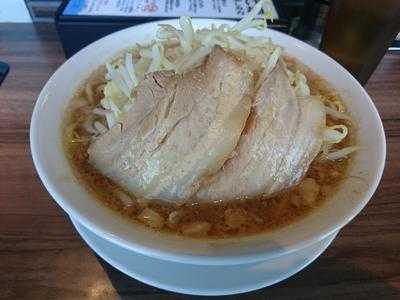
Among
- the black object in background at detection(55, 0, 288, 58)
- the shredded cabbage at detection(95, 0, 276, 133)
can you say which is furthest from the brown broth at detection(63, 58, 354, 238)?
the black object in background at detection(55, 0, 288, 58)

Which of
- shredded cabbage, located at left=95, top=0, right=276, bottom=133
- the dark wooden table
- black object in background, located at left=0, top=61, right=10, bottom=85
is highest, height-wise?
shredded cabbage, located at left=95, top=0, right=276, bottom=133

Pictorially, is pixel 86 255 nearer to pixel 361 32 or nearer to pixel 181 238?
pixel 181 238

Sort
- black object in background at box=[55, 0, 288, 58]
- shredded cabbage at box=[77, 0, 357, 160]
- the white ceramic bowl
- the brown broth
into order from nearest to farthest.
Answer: the white ceramic bowl, the brown broth, shredded cabbage at box=[77, 0, 357, 160], black object in background at box=[55, 0, 288, 58]

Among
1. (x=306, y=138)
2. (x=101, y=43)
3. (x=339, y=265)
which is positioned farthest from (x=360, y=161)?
(x=101, y=43)

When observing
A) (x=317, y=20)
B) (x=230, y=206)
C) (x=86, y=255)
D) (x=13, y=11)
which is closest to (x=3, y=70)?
(x=13, y=11)

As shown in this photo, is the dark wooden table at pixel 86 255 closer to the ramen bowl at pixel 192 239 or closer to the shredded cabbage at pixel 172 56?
the ramen bowl at pixel 192 239

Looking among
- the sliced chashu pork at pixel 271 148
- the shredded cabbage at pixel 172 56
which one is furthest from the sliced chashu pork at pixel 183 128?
the shredded cabbage at pixel 172 56

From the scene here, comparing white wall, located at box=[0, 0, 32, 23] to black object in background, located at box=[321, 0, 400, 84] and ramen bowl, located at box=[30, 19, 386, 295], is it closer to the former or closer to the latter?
ramen bowl, located at box=[30, 19, 386, 295]
